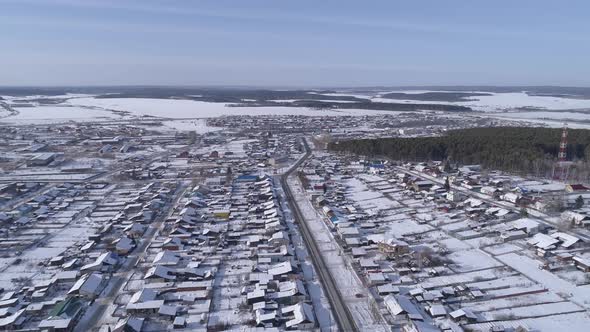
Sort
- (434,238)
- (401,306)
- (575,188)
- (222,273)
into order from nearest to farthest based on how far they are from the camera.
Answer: (401,306) < (222,273) < (434,238) < (575,188)

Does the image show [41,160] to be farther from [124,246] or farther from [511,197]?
[511,197]

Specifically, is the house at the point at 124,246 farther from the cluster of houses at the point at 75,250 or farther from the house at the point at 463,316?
the house at the point at 463,316

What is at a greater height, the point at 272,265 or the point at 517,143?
the point at 517,143

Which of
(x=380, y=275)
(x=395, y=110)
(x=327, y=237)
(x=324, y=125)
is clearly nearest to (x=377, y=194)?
(x=327, y=237)

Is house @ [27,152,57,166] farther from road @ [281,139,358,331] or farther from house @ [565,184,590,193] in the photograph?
house @ [565,184,590,193]

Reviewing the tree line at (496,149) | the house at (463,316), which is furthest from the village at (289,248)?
the tree line at (496,149)

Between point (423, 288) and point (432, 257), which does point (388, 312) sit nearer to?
point (423, 288)

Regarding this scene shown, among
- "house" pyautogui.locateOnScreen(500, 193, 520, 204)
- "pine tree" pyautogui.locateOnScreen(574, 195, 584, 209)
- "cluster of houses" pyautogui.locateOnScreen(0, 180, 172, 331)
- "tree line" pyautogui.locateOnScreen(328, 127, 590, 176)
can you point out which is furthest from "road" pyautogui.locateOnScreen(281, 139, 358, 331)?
"tree line" pyautogui.locateOnScreen(328, 127, 590, 176)

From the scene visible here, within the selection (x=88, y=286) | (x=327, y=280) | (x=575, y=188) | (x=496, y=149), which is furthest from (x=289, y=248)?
(x=496, y=149)
